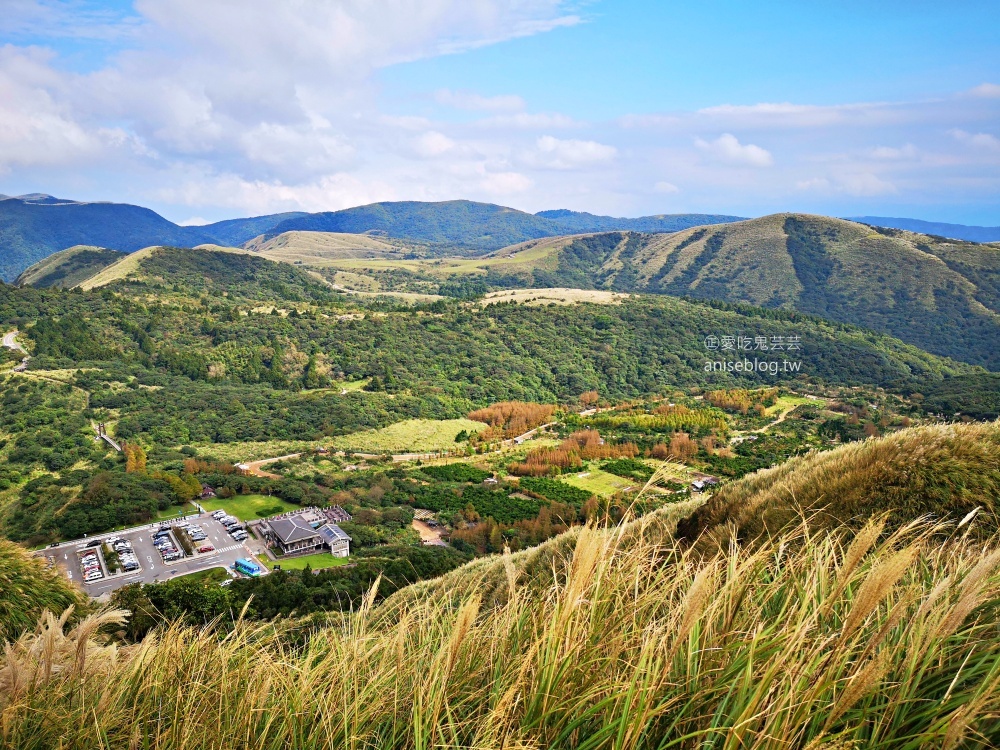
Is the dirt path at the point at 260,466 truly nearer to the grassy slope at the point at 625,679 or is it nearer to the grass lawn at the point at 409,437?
the grass lawn at the point at 409,437

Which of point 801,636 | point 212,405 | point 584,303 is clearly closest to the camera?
point 801,636

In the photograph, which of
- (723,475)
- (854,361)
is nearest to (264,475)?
(723,475)

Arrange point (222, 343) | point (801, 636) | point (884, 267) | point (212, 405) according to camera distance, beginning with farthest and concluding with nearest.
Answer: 1. point (884, 267)
2. point (222, 343)
3. point (212, 405)
4. point (801, 636)

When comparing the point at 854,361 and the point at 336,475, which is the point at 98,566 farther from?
the point at 854,361

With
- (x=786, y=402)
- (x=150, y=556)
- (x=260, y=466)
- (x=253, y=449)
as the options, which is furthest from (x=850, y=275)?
(x=150, y=556)

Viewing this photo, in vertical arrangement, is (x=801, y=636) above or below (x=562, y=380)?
above

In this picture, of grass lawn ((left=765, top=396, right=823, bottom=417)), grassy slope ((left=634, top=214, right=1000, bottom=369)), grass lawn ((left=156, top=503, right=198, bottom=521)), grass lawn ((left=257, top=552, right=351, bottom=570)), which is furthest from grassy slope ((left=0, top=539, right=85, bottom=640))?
grassy slope ((left=634, top=214, right=1000, bottom=369))

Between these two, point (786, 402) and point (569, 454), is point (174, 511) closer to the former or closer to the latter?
point (569, 454)
